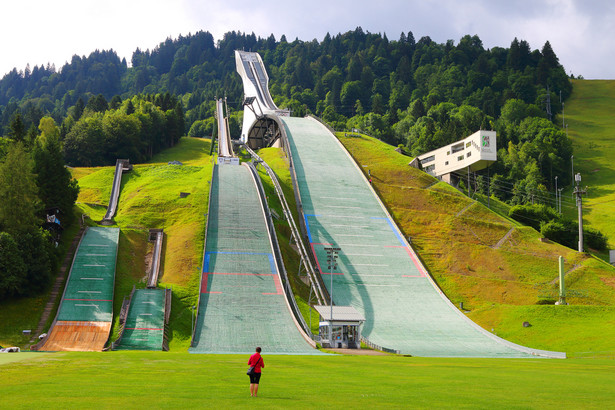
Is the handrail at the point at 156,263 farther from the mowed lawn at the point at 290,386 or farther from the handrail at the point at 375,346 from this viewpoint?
the mowed lawn at the point at 290,386

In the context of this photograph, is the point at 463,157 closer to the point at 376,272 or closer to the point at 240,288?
the point at 376,272

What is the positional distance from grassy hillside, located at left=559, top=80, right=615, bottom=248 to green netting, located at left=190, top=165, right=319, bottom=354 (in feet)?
141

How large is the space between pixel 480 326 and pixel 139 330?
20.5 meters

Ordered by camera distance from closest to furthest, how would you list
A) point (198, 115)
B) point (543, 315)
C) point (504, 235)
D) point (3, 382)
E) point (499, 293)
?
1. point (3, 382)
2. point (543, 315)
3. point (499, 293)
4. point (504, 235)
5. point (198, 115)

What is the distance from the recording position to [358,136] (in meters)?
84.2

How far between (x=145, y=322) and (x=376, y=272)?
18440 mm

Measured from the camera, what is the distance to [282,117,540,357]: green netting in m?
35.9

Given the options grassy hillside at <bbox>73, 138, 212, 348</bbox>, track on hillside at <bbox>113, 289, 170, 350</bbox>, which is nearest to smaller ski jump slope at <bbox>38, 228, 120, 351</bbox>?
grassy hillside at <bbox>73, 138, 212, 348</bbox>

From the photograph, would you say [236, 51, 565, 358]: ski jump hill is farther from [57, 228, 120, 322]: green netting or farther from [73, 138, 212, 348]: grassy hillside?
[57, 228, 120, 322]: green netting

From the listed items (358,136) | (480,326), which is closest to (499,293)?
(480,326)

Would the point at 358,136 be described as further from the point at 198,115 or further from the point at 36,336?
the point at 198,115

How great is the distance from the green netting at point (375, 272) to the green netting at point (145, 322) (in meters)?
11.9

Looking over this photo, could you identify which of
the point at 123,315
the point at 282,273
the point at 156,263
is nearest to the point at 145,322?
the point at 123,315

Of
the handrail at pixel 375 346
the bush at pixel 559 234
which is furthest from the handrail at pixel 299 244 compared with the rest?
the bush at pixel 559 234
